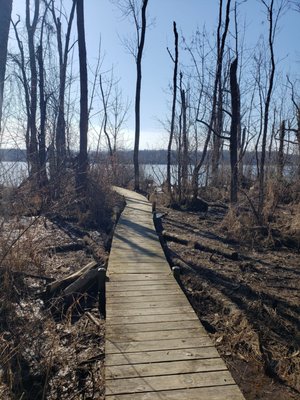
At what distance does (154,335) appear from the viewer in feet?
12.4

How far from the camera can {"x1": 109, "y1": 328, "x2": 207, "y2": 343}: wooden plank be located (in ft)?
12.2

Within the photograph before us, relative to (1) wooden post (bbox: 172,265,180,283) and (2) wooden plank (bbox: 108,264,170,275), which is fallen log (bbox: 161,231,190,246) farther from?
(1) wooden post (bbox: 172,265,180,283)

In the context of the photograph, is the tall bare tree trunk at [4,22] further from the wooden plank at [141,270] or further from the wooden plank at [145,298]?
the wooden plank at [145,298]

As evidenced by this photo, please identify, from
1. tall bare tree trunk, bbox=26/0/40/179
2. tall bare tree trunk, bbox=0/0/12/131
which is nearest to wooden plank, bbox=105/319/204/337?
tall bare tree trunk, bbox=0/0/12/131

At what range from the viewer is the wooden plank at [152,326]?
12.8 feet

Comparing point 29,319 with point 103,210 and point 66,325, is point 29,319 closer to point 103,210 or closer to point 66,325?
point 66,325

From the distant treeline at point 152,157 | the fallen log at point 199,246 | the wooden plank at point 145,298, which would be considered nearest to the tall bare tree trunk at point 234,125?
the distant treeline at point 152,157

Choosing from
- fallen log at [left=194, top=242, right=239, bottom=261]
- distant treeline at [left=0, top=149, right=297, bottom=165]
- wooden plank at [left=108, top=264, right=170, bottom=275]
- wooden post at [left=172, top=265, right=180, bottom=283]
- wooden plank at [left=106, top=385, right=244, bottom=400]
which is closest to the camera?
wooden plank at [left=106, top=385, right=244, bottom=400]

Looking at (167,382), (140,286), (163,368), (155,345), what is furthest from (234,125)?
(167,382)

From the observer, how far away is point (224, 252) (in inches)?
301

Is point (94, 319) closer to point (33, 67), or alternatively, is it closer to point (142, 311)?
point (142, 311)

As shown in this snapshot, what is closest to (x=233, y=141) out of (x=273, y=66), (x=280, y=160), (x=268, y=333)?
(x=273, y=66)

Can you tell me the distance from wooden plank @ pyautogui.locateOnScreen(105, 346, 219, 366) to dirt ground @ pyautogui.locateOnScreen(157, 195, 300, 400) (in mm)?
510

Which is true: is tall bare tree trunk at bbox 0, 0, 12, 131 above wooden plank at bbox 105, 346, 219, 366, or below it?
above
